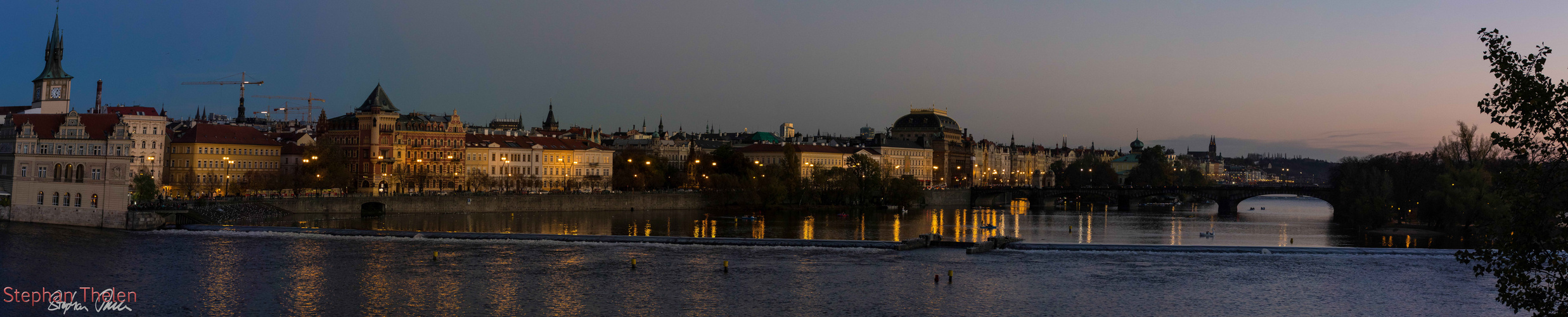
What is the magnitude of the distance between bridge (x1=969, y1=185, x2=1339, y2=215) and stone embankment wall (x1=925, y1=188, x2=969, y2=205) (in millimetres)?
779

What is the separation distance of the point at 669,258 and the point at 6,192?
43033mm

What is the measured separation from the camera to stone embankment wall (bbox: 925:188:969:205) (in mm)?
128375

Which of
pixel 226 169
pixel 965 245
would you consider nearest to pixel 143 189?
pixel 226 169

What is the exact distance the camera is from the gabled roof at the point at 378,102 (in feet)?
360

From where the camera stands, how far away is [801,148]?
150125 millimetres

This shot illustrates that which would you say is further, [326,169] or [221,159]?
[221,159]

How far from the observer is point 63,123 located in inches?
2581

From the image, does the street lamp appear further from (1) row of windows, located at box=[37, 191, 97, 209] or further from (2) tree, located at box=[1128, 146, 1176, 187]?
(2) tree, located at box=[1128, 146, 1176, 187]

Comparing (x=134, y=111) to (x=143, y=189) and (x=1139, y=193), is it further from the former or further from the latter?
(x=1139, y=193)

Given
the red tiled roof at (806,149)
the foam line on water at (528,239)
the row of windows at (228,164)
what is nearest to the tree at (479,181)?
the row of windows at (228,164)

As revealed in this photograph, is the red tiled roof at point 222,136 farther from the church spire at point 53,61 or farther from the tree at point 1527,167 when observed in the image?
the tree at point 1527,167

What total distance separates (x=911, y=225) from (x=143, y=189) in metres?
51.6

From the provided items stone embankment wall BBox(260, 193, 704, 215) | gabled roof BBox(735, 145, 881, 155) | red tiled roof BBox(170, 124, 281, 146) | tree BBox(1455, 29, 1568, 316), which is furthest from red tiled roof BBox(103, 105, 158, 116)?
tree BBox(1455, 29, 1568, 316)

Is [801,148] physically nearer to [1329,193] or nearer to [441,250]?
[1329,193]
